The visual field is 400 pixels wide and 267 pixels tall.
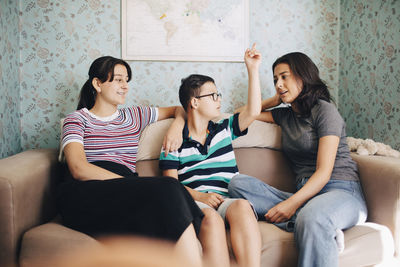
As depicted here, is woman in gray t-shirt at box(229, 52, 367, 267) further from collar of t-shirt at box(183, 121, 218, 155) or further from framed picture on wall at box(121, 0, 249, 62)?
framed picture on wall at box(121, 0, 249, 62)

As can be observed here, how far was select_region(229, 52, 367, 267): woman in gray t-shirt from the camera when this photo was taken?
108 cm

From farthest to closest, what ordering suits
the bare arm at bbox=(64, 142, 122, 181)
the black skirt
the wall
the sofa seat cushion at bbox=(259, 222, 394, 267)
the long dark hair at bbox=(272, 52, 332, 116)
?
the wall
the long dark hair at bbox=(272, 52, 332, 116)
the bare arm at bbox=(64, 142, 122, 181)
the sofa seat cushion at bbox=(259, 222, 394, 267)
the black skirt

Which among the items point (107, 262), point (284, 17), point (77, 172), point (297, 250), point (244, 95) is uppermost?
point (284, 17)

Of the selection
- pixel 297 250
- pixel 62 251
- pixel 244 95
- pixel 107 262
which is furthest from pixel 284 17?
pixel 107 262

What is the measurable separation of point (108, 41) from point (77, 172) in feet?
3.49

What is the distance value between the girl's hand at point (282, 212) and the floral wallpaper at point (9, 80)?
4.95 feet

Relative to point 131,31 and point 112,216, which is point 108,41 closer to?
point 131,31

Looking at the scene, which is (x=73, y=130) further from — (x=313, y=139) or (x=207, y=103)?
(x=313, y=139)

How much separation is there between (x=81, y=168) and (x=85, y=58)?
1.00 metres

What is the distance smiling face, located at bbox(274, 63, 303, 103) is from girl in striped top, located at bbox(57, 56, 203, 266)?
20.7 inches

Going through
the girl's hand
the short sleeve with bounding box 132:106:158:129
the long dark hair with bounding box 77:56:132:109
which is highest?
the long dark hair with bounding box 77:56:132:109

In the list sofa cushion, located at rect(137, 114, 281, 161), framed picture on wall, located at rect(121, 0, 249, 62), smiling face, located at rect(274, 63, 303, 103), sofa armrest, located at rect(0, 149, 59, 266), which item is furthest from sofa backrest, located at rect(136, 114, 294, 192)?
framed picture on wall, located at rect(121, 0, 249, 62)

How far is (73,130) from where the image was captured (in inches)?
54.7

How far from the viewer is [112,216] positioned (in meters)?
1.05
